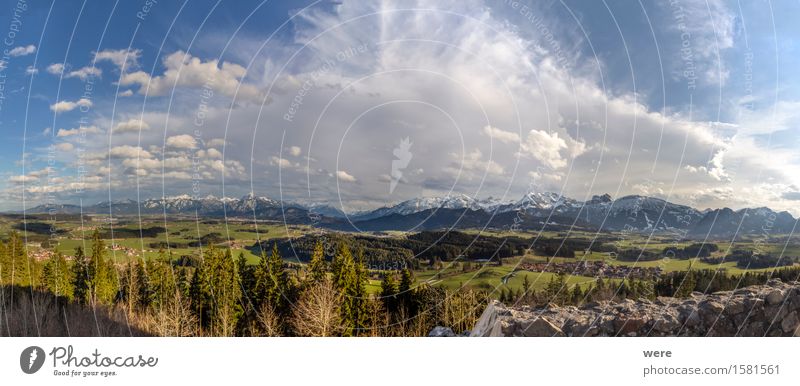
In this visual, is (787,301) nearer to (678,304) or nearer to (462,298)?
(678,304)

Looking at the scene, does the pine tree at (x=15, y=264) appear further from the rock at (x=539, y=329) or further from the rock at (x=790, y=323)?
the rock at (x=790, y=323)

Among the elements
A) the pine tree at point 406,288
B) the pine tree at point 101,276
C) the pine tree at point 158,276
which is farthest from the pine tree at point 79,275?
the pine tree at point 406,288

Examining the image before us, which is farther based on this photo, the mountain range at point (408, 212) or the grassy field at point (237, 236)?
the grassy field at point (237, 236)

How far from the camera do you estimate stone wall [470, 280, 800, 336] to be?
8008 mm

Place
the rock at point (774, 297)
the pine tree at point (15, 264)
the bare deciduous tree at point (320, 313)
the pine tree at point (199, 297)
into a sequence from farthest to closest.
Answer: the pine tree at point (199, 297)
the pine tree at point (15, 264)
the bare deciduous tree at point (320, 313)
the rock at point (774, 297)

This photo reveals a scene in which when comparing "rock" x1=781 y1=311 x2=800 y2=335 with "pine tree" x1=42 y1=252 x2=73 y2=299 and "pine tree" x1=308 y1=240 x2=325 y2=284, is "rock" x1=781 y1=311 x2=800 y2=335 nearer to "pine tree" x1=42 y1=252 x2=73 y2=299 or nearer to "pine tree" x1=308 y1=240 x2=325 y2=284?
"pine tree" x1=308 y1=240 x2=325 y2=284

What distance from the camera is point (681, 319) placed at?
8258 millimetres

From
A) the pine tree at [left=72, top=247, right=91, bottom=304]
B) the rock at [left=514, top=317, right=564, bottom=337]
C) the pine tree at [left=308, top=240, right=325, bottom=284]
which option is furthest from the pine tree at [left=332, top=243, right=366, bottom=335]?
the pine tree at [left=72, top=247, right=91, bottom=304]

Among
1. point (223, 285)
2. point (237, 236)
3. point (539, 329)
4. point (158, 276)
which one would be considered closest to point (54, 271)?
point (158, 276)

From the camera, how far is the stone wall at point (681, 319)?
801 centimetres

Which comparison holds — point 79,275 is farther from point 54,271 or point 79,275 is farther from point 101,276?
point 54,271
